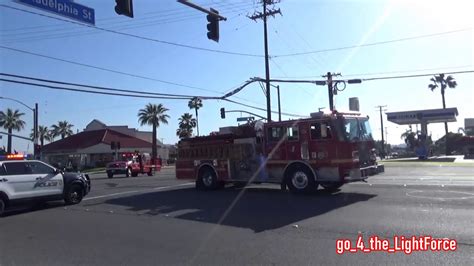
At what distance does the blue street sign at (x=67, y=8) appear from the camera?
11727mm

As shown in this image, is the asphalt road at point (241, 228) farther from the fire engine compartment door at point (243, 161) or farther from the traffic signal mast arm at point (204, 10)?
the traffic signal mast arm at point (204, 10)

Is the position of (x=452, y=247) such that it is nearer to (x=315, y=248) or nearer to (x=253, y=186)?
(x=315, y=248)

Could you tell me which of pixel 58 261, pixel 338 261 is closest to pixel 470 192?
pixel 338 261

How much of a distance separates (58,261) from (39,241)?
2.18m

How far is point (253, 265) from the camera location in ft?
23.6

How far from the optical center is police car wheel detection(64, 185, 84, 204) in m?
16.4

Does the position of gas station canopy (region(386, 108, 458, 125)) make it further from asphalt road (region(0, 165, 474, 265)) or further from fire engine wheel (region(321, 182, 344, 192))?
fire engine wheel (region(321, 182, 344, 192))

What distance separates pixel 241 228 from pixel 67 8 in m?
7.24

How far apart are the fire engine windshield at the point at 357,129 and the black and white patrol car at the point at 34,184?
30.3 feet

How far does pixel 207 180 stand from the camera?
19234 mm

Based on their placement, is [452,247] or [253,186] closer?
[452,247]

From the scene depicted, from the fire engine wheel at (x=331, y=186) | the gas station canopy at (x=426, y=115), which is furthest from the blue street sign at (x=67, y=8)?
the gas station canopy at (x=426, y=115)

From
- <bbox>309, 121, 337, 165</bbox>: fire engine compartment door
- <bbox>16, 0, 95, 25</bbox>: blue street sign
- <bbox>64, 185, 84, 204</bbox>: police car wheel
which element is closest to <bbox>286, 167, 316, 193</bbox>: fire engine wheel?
<bbox>309, 121, 337, 165</bbox>: fire engine compartment door

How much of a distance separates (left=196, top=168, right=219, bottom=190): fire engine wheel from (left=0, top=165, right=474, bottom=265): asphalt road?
2.72 meters
